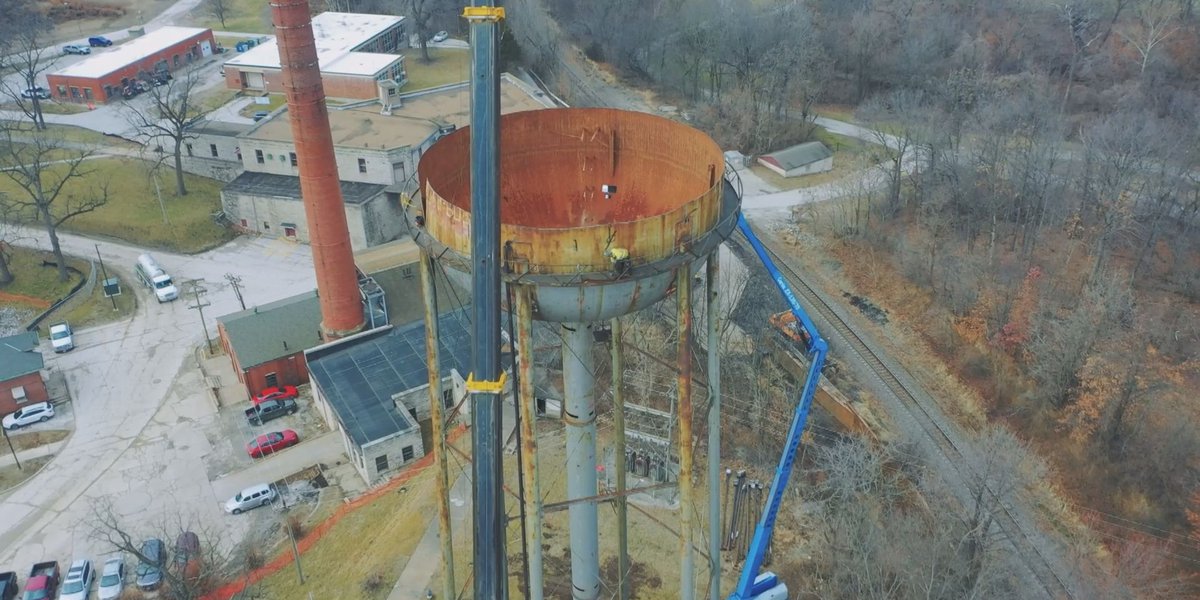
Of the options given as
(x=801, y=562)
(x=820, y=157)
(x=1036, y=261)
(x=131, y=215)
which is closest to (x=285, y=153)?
(x=131, y=215)

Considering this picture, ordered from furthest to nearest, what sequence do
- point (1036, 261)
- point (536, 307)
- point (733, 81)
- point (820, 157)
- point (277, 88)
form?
point (733, 81) < point (277, 88) < point (820, 157) < point (1036, 261) < point (536, 307)

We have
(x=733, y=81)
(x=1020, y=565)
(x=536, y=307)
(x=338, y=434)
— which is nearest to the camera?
(x=536, y=307)

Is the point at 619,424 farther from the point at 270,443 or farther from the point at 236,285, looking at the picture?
the point at 236,285

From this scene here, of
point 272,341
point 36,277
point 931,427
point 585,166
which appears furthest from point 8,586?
point 931,427

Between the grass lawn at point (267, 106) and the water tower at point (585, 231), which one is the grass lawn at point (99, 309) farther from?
the water tower at point (585, 231)

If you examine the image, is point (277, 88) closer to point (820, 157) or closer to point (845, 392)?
point (820, 157)

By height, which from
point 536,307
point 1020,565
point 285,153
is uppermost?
point 536,307

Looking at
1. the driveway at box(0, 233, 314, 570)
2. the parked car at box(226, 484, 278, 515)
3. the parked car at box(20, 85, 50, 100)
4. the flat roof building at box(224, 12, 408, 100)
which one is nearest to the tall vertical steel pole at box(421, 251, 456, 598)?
the driveway at box(0, 233, 314, 570)
